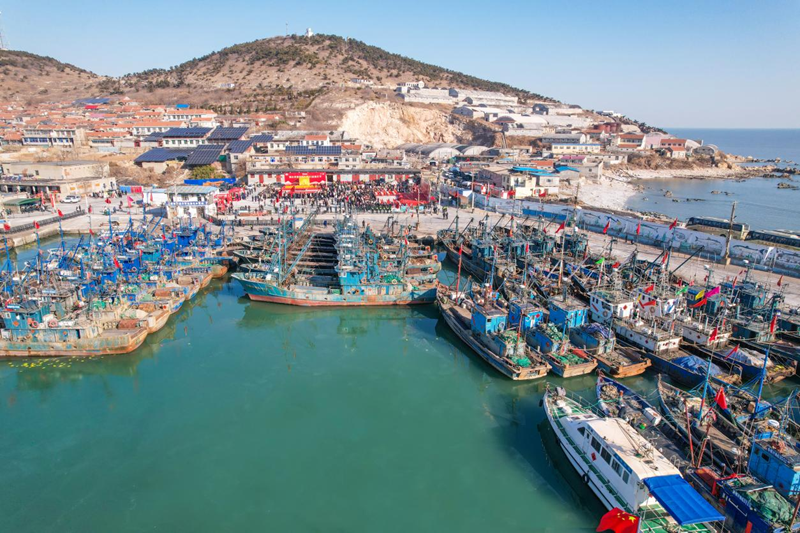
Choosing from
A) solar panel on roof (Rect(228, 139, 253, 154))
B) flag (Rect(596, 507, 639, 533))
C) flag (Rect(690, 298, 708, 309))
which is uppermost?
solar panel on roof (Rect(228, 139, 253, 154))

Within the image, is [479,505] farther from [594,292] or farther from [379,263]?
[379,263]

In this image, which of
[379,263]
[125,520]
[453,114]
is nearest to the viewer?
[125,520]

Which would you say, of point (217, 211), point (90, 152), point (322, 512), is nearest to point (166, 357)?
point (322, 512)

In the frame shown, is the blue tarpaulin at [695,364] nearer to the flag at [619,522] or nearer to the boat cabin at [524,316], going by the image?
the boat cabin at [524,316]

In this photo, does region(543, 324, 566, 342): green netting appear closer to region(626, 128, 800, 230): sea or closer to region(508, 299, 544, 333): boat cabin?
region(508, 299, 544, 333): boat cabin

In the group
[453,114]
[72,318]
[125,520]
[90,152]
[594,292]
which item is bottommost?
[125,520]

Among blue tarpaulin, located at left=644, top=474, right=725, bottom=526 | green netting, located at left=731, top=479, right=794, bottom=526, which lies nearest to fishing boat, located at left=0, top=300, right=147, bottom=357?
blue tarpaulin, located at left=644, top=474, right=725, bottom=526
